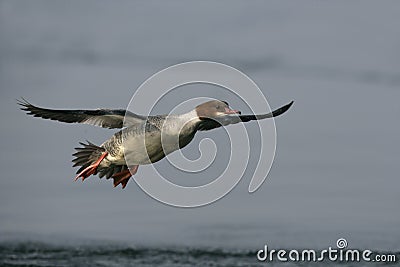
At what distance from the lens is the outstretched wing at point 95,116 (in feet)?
43.7

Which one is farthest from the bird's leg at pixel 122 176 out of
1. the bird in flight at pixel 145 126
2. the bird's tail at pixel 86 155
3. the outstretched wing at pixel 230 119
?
the outstretched wing at pixel 230 119

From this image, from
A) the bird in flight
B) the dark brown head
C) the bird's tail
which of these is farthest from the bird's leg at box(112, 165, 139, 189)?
the dark brown head

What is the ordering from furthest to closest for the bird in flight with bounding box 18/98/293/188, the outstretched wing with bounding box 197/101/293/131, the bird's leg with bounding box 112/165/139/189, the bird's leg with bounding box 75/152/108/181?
the bird's leg with bounding box 112/165/139/189, the bird's leg with bounding box 75/152/108/181, the outstretched wing with bounding box 197/101/293/131, the bird in flight with bounding box 18/98/293/188

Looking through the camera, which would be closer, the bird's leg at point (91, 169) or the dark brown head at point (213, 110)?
the dark brown head at point (213, 110)

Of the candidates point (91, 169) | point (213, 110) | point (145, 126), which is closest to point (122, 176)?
point (91, 169)

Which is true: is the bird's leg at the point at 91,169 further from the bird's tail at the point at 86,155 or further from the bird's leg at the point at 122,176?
the bird's leg at the point at 122,176

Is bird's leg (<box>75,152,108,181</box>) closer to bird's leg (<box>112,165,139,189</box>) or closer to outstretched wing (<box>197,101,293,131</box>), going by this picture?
bird's leg (<box>112,165,139,189</box>)

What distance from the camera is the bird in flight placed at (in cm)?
1295

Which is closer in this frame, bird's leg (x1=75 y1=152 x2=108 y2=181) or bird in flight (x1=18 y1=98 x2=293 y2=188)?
bird in flight (x1=18 y1=98 x2=293 y2=188)

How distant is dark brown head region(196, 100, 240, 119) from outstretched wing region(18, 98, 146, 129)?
2.44ft

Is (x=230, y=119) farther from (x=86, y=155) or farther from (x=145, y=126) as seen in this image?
(x=86, y=155)

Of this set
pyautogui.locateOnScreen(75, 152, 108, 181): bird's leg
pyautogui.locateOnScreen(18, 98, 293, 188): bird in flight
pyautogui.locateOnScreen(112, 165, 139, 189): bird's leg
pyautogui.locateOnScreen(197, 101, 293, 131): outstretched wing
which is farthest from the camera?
pyautogui.locateOnScreen(112, 165, 139, 189): bird's leg

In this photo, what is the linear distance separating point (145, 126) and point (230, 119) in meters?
1.11

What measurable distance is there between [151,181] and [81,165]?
38.3 inches
